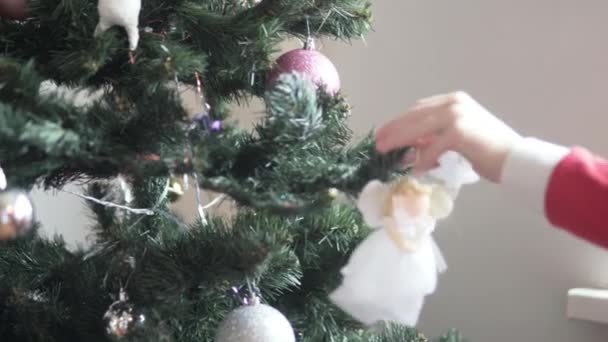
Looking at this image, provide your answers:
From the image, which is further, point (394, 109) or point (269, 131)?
point (394, 109)

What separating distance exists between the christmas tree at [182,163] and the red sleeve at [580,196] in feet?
0.36

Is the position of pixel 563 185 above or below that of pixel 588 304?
above

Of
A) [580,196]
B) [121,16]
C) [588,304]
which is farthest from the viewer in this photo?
[588,304]

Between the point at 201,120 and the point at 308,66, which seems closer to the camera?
the point at 201,120

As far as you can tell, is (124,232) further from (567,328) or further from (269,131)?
(567,328)

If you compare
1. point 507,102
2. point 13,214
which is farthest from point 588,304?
point 13,214

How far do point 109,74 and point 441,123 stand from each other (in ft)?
1.00

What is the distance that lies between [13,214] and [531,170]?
0.35 meters

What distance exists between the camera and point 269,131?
51 cm

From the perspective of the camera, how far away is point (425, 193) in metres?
0.48

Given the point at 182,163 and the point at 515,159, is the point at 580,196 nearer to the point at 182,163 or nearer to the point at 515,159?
the point at 515,159

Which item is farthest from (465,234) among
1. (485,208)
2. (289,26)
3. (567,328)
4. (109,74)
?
(109,74)

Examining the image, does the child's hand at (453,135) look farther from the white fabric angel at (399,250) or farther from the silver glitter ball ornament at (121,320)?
the silver glitter ball ornament at (121,320)

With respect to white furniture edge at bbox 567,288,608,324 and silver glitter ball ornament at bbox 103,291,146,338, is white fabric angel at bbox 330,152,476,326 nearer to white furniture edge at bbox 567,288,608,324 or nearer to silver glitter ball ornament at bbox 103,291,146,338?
silver glitter ball ornament at bbox 103,291,146,338
